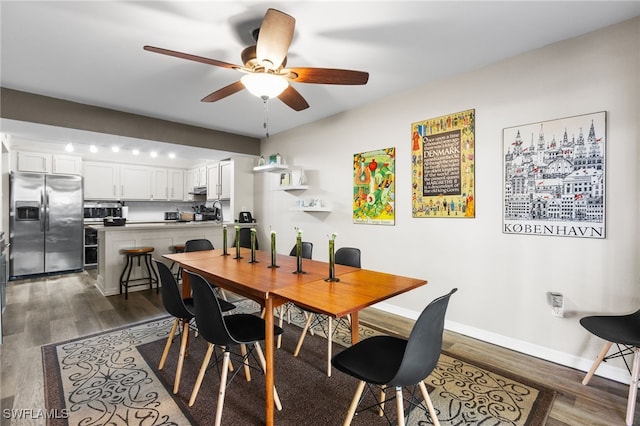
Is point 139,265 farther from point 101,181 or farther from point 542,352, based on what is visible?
point 542,352

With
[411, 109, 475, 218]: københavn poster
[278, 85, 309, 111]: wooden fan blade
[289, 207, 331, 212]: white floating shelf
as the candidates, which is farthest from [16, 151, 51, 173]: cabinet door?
[411, 109, 475, 218]: københavn poster

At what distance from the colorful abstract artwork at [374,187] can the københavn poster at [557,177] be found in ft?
3.84

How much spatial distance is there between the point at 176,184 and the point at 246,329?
634 cm

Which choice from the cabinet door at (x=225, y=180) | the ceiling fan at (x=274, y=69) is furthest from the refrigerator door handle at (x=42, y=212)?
the ceiling fan at (x=274, y=69)

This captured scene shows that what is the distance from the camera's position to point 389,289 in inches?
69.1

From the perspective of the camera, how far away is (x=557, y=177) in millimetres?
2385

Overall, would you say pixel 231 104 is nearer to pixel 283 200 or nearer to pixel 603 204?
pixel 283 200

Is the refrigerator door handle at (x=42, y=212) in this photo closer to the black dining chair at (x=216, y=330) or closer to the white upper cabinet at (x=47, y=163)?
the white upper cabinet at (x=47, y=163)

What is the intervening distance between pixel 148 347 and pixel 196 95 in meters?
2.62

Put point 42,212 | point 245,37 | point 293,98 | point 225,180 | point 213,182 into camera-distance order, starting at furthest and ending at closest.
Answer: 1. point 213,182
2. point 225,180
3. point 42,212
4. point 293,98
5. point 245,37

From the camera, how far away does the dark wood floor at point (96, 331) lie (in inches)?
73.7

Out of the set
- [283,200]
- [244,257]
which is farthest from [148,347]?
[283,200]

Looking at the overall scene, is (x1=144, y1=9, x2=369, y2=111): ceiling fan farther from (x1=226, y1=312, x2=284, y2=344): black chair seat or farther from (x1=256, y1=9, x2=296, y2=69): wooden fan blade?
(x1=226, y1=312, x2=284, y2=344): black chair seat

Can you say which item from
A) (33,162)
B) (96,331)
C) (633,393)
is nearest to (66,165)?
(33,162)
